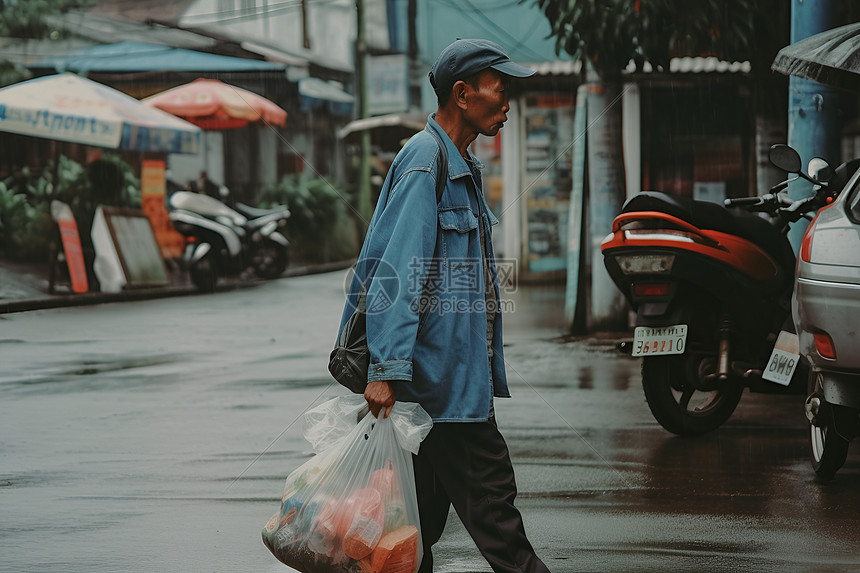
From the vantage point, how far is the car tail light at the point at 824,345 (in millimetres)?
4863

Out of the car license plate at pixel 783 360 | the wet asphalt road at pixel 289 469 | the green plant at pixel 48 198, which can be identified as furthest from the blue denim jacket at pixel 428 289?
the green plant at pixel 48 198

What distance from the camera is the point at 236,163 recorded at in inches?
1001

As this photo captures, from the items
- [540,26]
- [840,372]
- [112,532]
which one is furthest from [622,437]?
[540,26]

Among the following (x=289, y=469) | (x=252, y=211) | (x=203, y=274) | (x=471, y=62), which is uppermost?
(x=471, y=62)

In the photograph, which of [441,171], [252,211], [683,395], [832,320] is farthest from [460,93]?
[252,211]

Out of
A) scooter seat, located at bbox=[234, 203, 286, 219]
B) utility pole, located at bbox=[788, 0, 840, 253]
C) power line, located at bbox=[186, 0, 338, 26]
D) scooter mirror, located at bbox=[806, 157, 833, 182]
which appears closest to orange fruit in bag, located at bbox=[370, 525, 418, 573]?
scooter mirror, located at bbox=[806, 157, 833, 182]

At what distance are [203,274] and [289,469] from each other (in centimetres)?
1185

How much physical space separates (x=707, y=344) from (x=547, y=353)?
13.5 ft

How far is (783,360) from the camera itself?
19.3 feet

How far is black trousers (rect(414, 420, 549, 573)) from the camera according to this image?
3.21 metres

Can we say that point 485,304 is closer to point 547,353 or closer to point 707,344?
point 707,344

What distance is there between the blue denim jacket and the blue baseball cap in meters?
0.16

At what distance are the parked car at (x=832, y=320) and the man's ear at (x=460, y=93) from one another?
88.4 inches

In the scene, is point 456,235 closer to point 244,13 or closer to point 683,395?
point 683,395
